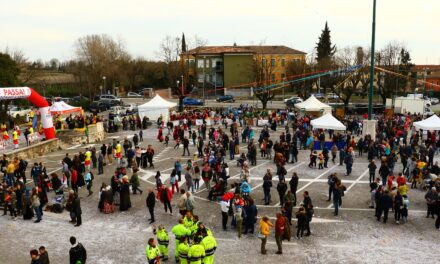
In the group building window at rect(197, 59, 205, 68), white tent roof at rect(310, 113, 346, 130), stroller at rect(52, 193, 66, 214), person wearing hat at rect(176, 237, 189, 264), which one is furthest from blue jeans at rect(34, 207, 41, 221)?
building window at rect(197, 59, 205, 68)

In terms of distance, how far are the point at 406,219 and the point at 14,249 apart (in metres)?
12.6

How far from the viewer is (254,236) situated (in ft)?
44.9

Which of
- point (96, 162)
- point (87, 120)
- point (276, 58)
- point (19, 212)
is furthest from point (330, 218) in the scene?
point (276, 58)

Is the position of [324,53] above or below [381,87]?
above

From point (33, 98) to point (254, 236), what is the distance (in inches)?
768

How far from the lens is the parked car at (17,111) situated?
44.1 meters

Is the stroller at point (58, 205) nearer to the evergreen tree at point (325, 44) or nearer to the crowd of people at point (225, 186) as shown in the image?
the crowd of people at point (225, 186)

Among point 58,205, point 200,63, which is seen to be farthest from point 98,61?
point 58,205

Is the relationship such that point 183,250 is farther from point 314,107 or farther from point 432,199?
point 314,107

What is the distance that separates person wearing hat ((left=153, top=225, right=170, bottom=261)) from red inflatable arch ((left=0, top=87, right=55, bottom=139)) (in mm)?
17723

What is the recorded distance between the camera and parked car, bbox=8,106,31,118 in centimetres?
4410

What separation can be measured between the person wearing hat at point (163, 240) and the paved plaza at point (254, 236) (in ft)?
2.13

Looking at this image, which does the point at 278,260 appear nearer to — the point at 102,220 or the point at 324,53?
the point at 102,220

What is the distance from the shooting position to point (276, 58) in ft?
243
